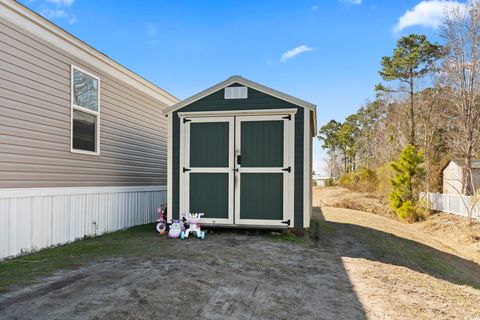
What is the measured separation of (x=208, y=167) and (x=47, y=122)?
2.73 metres

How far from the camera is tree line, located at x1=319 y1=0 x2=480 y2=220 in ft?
47.1

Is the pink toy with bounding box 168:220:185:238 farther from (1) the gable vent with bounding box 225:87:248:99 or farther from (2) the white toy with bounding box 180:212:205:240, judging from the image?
(1) the gable vent with bounding box 225:87:248:99

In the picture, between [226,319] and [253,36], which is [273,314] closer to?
[226,319]

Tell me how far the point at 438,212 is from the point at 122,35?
13.4 m

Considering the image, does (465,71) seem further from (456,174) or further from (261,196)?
(261,196)

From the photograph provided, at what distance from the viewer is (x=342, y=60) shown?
14.3 meters

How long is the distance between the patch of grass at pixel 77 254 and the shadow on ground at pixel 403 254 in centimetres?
307

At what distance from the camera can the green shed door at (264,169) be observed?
20.5ft

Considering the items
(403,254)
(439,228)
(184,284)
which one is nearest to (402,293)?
(184,284)

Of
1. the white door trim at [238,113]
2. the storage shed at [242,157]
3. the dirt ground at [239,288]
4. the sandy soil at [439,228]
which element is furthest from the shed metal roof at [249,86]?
the sandy soil at [439,228]

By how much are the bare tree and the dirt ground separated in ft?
39.7

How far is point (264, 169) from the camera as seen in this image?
6336mm

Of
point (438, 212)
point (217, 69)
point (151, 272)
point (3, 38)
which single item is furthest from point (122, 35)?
point (438, 212)

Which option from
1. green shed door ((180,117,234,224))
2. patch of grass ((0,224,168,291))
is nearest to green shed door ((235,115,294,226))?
green shed door ((180,117,234,224))
